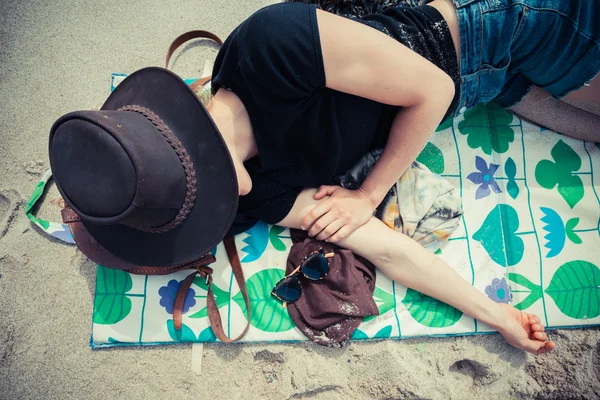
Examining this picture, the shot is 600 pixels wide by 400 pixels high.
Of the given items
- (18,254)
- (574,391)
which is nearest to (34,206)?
(18,254)

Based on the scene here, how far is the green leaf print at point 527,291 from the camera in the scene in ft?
4.68

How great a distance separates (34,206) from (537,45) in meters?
1.89

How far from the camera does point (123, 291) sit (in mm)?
1401

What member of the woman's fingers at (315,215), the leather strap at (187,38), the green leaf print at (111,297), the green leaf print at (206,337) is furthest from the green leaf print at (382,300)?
the leather strap at (187,38)

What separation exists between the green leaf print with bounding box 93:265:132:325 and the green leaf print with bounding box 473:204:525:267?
52.7 inches

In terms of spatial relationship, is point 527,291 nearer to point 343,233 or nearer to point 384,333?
point 384,333

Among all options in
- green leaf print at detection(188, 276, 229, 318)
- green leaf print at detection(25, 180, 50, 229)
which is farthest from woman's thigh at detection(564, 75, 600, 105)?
green leaf print at detection(25, 180, 50, 229)

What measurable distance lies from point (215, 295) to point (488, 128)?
4.24ft

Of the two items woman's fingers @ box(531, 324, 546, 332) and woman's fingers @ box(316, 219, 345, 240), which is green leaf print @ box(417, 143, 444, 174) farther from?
woman's fingers @ box(531, 324, 546, 332)

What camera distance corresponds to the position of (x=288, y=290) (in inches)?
53.3

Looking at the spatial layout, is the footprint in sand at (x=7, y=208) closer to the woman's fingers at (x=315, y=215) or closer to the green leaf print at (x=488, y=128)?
the woman's fingers at (x=315, y=215)

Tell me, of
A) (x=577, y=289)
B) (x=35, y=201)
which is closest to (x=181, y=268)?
(x=35, y=201)

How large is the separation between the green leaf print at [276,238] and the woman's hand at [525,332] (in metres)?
0.83

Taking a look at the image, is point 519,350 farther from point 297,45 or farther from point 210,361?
point 297,45
